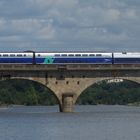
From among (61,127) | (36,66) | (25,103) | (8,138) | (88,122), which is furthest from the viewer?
(25,103)

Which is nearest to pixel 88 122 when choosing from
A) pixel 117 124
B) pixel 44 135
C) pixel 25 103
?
pixel 117 124

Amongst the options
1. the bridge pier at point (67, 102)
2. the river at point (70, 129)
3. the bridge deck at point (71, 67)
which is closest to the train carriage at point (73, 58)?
the bridge deck at point (71, 67)

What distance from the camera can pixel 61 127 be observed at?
276 feet

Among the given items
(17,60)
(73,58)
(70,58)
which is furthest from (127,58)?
(17,60)

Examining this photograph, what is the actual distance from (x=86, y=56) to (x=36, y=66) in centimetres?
651

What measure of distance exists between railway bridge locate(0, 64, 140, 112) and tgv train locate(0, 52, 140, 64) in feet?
4.22

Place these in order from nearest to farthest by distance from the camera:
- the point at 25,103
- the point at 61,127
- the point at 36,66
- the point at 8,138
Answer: the point at 8,138
the point at 61,127
the point at 36,66
the point at 25,103

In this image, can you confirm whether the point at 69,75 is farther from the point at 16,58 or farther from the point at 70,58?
the point at 16,58

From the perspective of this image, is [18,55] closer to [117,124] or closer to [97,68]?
[97,68]

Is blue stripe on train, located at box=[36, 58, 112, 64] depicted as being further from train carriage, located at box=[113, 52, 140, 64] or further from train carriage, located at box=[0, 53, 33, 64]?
train carriage, located at box=[0, 53, 33, 64]

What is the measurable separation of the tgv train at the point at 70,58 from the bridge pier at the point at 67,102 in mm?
3956

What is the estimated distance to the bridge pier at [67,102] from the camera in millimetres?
111875

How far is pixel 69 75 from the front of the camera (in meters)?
113

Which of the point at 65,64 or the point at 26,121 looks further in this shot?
the point at 65,64
